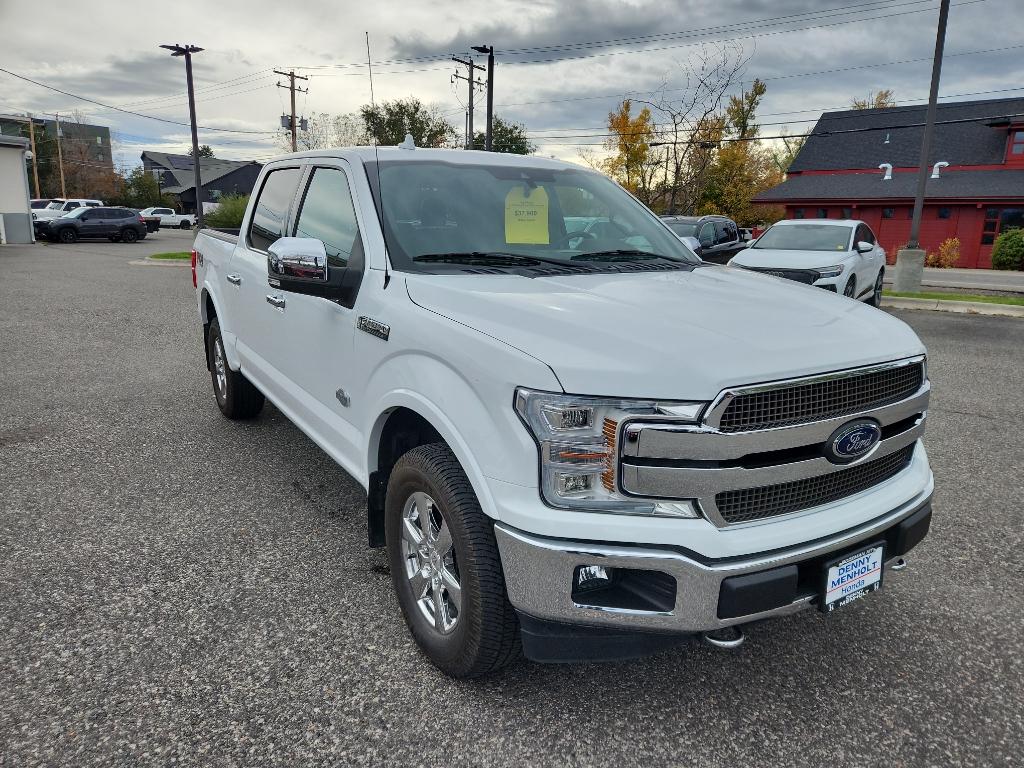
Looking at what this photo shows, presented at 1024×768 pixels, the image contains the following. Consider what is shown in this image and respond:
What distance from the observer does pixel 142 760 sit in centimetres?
226

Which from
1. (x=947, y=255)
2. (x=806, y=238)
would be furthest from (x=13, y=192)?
(x=947, y=255)

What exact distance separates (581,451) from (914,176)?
40.0 meters

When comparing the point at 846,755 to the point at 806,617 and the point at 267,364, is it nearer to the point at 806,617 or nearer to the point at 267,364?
the point at 806,617

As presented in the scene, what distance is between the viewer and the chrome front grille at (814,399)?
2.08 m

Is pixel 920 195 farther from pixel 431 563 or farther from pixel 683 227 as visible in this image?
pixel 431 563

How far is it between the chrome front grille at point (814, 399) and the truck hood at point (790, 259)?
33.1 feet

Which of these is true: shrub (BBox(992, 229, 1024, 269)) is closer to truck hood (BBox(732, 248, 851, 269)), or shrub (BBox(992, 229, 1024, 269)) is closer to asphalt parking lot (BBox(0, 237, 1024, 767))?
truck hood (BBox(732, 248, 851, 269))

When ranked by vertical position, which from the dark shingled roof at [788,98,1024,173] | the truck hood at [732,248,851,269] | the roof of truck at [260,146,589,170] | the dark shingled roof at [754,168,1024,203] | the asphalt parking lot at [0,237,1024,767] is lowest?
the asphalt parking lot at [0,237,1024,767]

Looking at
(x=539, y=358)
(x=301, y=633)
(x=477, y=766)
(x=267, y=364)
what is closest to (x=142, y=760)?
(x=301, y=633)

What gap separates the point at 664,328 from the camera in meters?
2.29

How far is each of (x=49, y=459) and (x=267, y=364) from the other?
6.07 feet

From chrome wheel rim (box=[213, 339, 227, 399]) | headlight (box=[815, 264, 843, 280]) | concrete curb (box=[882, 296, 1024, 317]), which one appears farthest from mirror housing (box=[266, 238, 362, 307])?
concrete curb (box=[882, 296, 1024, 317])

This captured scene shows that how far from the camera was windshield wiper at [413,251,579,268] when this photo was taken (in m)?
3.06

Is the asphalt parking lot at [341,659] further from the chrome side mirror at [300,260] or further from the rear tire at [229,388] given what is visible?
the chrome side mirror at [300,260]
